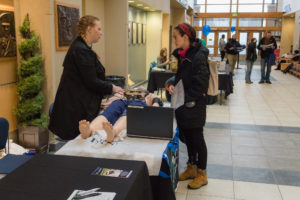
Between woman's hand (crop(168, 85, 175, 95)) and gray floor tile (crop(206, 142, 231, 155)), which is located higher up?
woman's hand (crop(168, 85, 175, 95))

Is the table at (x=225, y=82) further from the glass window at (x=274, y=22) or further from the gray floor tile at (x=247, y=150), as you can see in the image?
the glass window at (x=274, y=22)

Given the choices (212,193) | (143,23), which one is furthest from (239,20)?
(212,193)

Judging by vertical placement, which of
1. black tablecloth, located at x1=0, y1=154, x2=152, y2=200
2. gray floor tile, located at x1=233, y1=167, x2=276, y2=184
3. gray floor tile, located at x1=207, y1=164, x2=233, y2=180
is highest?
black tablecloth, located at x1=0, y1=154, x2=152, y2=200

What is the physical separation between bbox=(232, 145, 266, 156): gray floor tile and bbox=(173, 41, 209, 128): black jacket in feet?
5.46

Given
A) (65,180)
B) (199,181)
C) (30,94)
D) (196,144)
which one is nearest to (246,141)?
(199,181)

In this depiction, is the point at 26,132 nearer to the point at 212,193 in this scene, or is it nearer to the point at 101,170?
the point at 212,193

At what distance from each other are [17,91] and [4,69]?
1.11 feet

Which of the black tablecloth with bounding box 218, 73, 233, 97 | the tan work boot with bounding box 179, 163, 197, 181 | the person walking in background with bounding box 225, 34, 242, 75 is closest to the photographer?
the tan work boot with bounding box 179, 163, 197, 181

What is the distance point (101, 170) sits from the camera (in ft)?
6.49

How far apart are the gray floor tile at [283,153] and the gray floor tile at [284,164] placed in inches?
4.7

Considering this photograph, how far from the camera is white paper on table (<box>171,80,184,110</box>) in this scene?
3.06 meters

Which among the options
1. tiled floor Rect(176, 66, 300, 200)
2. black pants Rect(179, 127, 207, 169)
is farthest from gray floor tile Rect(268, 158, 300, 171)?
black pants Rect(179, 127, 207, 169)

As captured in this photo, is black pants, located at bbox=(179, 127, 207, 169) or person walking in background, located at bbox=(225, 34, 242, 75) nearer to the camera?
black pants, located at bbox=(179, 127, 207, 169)

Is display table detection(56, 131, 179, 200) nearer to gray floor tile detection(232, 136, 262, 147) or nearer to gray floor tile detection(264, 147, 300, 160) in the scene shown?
gray floor tile detection(264, 147, 300, 160)
